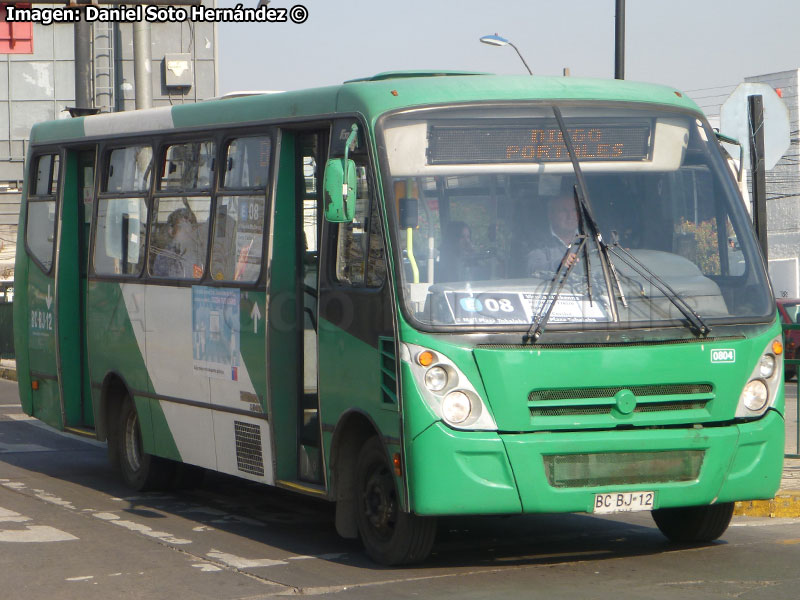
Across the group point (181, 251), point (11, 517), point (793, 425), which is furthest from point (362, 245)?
point (793, 425)

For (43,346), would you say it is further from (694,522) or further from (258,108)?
(694,522)

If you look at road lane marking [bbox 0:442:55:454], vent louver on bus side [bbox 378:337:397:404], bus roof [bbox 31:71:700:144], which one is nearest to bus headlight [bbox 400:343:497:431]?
vent louver on bus side [bbox 378:337:397:404]

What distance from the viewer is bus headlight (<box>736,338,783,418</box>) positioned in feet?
25.1

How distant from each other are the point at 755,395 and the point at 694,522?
110 centimetres

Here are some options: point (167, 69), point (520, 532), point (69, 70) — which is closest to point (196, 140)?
point (520, 532)

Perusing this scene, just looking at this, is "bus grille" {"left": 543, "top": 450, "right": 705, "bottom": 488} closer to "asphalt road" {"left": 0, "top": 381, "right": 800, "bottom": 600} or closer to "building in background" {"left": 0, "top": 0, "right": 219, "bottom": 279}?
"asphalt road" {"left": 0, "top": 381, "right": 800, "bottom": 600}

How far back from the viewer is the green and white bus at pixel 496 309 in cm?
724

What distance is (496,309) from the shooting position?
7.33 metres

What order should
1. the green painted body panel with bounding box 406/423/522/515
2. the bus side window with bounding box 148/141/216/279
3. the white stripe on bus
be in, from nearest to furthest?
the green painted body panel with bounding box 406/423/522/515
the bus side window with bounding box 148/141/216/279
the white stripe on bus

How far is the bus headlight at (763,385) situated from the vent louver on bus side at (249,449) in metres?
3.20

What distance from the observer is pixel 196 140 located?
32.8 feet

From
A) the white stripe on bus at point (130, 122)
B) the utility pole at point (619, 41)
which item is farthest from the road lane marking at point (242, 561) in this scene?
the utility pole at point (619, 41)

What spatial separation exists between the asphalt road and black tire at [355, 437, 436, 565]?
0.12 metres

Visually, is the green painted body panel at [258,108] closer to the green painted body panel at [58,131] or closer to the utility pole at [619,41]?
the green painted body panel at [58,131]
